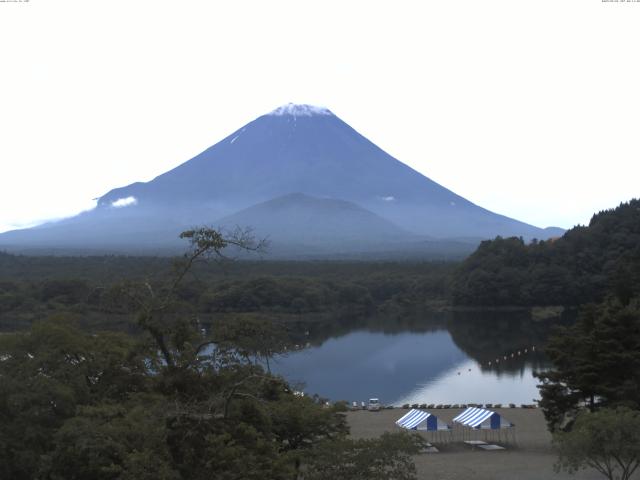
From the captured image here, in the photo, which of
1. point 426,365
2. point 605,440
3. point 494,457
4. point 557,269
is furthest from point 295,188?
point 605,440

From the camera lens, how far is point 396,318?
37.6 metres

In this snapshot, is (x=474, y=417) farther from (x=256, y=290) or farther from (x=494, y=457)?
(x=256, y=290)

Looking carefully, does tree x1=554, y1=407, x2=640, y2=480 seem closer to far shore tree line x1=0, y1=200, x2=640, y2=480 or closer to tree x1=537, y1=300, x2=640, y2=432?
far shore tree line x1=0, y1=200, x2=640, y2=480

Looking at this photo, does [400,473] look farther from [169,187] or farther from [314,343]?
[169,187]

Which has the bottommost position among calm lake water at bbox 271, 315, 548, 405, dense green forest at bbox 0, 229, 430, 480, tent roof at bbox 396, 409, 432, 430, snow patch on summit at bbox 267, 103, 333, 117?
calm lake water at bbox 271, 315, 548, 405

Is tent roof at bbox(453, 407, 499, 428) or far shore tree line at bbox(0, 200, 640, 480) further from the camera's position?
tent roof at bbox(453, 407, 499, 428)

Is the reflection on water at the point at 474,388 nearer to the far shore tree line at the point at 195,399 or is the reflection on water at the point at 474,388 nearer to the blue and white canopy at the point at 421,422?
the blue and white canopy at the point at 421,422

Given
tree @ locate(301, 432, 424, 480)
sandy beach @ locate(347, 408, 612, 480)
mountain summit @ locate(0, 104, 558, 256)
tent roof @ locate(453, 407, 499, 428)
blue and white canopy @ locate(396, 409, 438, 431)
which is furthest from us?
mountain summit @ locate(0, 104, 558, 256)

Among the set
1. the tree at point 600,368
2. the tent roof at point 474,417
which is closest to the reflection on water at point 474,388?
the tent roof at point 474,417

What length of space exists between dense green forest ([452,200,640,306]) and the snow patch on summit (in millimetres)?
Answer: 86914

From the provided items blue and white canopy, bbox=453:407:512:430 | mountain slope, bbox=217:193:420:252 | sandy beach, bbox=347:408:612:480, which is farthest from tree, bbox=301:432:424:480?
mountain slope, bbox=217:193:420:252

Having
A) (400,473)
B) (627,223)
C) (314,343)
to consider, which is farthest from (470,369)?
(627,223)

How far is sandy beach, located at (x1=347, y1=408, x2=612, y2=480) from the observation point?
1128 centimetres

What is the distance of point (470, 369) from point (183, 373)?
1838 centimetres
